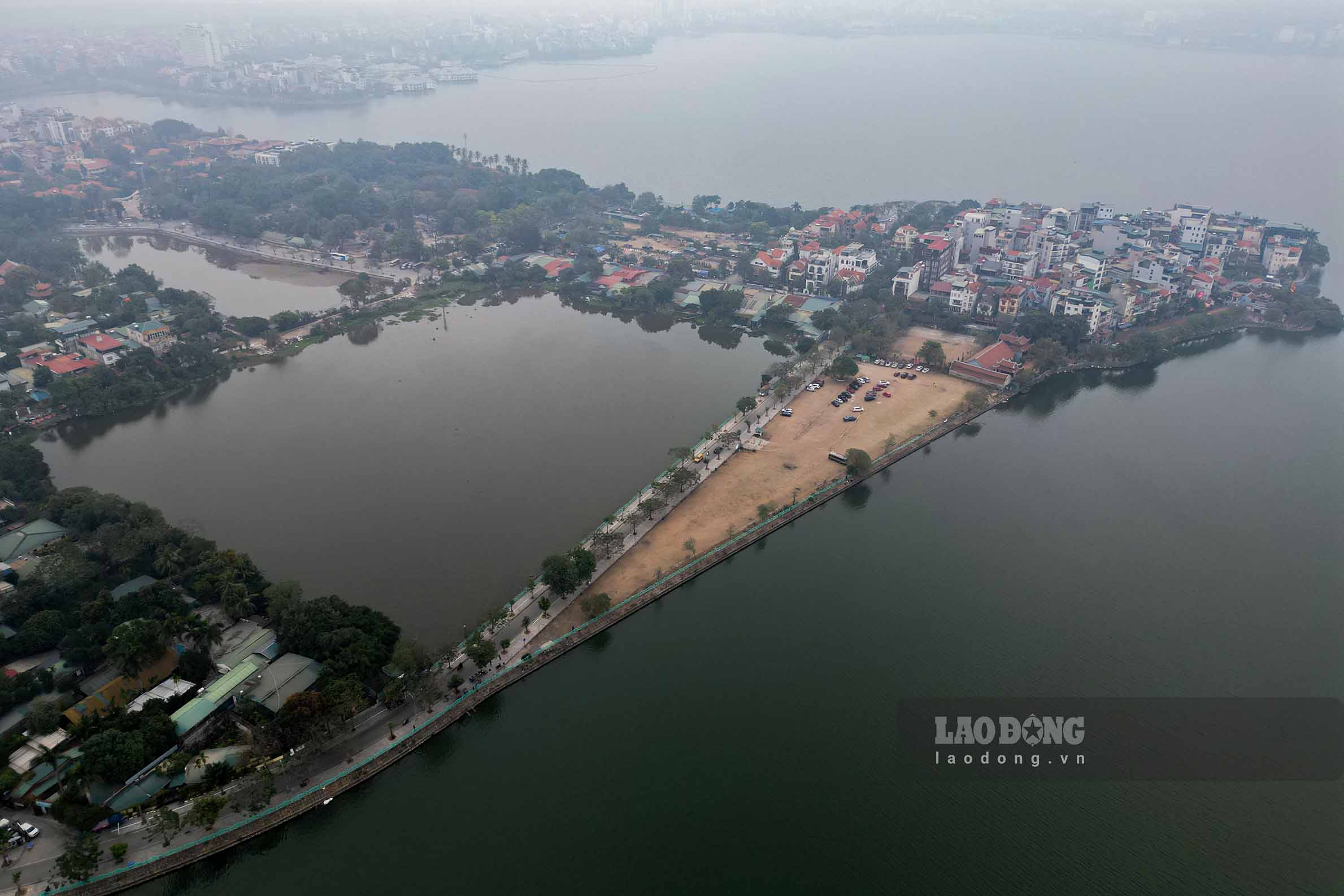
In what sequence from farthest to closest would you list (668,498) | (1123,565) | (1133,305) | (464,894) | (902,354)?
1. (1133,305)
2. (902,354)
3. (668,498)
4. (1123,565)
5. (464,894)

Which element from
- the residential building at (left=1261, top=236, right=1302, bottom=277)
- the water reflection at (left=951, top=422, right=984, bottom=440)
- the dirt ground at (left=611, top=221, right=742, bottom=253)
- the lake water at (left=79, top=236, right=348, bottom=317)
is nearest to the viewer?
the water reflection at (left=951, top=422, right=984, bottom=440)

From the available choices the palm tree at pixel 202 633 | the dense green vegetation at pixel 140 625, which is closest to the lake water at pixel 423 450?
the dense green vegetation at pixel 140 625

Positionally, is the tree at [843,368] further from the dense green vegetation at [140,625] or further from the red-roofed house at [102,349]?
the red-roofed house at [102,349]

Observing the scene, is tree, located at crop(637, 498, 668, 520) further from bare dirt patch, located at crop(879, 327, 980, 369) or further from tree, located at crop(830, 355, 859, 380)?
bare dirt patch, located at crop(879, 327, 980, 369)

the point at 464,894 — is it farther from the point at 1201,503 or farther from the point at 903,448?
the point at 1201,503

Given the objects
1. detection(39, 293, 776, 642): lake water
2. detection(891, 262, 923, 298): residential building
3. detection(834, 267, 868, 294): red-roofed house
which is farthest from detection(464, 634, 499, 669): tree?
detection(891, 262, 923, 298): residential building

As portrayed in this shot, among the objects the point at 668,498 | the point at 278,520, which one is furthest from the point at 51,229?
the point at 668,498

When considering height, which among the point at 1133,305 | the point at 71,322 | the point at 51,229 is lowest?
the point at 1133,305
